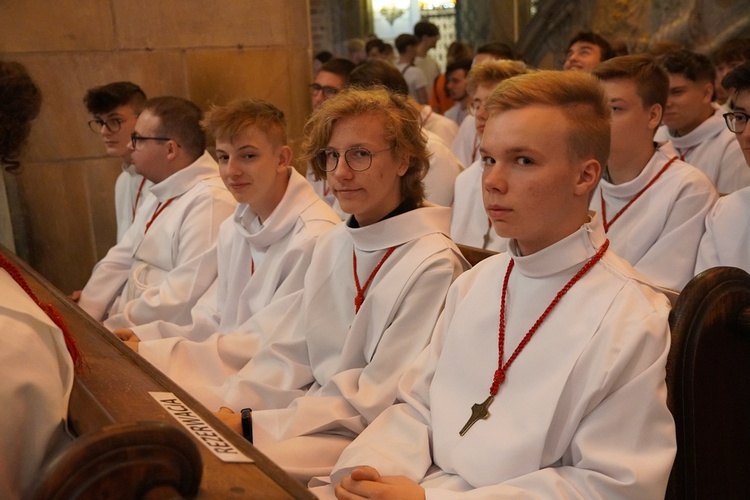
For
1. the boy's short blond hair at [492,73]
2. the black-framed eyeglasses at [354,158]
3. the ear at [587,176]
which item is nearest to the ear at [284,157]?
the black-framed eyeglasses at [354,158]

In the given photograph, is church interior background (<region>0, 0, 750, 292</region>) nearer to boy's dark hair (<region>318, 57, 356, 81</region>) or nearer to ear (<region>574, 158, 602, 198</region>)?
boy's dark hair (<region>318, 57, 356, 81</region>)

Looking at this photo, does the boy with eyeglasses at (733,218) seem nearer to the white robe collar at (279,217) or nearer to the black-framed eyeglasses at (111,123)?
the white robe collar at (279,217)

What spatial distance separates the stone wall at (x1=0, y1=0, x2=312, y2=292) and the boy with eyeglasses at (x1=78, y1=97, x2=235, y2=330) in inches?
27.0

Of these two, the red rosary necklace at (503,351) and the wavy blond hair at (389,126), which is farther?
the wavy blond hair at (389,126)

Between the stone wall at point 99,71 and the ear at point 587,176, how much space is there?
416 centimetres

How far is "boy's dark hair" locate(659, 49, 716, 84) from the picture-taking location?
496 cm

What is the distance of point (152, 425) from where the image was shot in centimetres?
125

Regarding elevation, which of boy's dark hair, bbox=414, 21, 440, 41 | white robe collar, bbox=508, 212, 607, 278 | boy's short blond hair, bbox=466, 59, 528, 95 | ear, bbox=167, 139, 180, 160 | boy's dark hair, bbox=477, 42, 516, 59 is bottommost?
ear, bbox=167, 139, 180, 160

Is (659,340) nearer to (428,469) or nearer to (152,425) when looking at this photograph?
(428,469)

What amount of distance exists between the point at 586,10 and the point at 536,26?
1207 millimetres

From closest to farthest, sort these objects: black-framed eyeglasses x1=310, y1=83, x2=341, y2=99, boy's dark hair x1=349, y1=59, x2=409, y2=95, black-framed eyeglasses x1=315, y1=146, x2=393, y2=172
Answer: black-framed eyeglasses x1=315, y1=146, x2=393, y2=172 → boy's dark hair x1=349, y1=59, x2=409, y2=95 → black-framed eyeglasses x1=310, y1=83, x2=341, y2=99

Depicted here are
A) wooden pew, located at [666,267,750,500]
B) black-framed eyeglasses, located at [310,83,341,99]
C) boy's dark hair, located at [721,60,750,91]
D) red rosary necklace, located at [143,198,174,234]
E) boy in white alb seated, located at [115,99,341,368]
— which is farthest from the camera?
black-framed eyeglasses, located at [310,83,341,99]

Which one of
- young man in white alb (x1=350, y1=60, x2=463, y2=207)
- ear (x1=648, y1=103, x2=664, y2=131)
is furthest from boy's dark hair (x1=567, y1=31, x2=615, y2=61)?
ear (x1=648, y1=103, x2=664, y2=131)

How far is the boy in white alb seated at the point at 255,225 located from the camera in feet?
12.0
